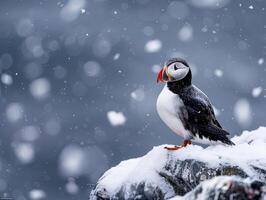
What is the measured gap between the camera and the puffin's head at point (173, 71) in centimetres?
554

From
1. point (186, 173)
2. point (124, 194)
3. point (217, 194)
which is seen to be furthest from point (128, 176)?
point (217, 194)

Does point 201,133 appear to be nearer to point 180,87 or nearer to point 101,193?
point 180,87

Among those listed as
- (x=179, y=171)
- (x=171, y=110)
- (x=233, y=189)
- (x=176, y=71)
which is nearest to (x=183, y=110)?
(x=171, y=110)

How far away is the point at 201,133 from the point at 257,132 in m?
0.97

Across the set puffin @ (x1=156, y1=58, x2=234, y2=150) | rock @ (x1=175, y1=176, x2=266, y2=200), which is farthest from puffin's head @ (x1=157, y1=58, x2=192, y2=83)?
rock @ (x1=175, y1=176, x2=266, y2=200)

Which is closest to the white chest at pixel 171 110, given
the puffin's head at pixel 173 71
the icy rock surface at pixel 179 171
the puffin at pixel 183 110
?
the puffin at pixel 183 110

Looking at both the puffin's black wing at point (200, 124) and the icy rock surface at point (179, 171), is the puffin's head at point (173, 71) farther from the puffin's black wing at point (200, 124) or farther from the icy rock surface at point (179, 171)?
the icy rock surface at point (179, 171)

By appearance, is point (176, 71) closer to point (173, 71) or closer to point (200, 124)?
point (173, 71)

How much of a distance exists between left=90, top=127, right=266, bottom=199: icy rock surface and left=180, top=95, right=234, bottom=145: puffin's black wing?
408 mm

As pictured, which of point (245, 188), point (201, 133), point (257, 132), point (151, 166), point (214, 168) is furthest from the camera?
point (257, 132)

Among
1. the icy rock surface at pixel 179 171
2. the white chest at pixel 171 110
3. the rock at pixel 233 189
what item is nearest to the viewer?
the rock at pixel 233 189

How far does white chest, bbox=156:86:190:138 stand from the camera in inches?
216

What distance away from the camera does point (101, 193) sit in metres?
5.02

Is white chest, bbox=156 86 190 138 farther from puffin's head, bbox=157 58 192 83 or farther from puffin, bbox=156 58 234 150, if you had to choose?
puffin's head, bbox=157 58 192 83
